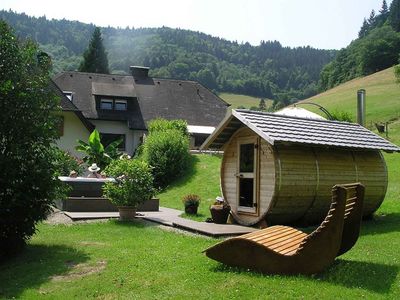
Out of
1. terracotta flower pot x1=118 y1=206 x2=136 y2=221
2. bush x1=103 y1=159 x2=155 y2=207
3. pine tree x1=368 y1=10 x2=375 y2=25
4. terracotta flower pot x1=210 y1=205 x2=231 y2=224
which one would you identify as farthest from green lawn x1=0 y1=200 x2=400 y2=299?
pine tree x1=368 y1=10 x2=375 y2=25

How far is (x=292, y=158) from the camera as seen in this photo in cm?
1314

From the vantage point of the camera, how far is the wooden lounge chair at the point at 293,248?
7.39 m

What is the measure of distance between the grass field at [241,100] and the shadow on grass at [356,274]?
105 meters

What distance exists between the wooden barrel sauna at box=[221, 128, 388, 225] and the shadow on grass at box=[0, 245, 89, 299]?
5.19 metres

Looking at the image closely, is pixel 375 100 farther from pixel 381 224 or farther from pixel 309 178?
pixel 309 178

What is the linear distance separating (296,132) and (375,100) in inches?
2208

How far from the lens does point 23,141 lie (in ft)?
35.7

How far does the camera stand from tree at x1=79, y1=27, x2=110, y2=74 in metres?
74.3

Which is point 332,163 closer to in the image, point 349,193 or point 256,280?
point 349,193

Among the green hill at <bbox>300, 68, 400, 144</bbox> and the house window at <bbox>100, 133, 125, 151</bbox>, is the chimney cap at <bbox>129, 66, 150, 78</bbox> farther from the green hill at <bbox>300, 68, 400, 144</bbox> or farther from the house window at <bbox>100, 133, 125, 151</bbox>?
→ the green hill at <bbox>300, 68, 400, 144</bbox>

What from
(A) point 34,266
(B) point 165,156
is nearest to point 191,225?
(A) point 34,266

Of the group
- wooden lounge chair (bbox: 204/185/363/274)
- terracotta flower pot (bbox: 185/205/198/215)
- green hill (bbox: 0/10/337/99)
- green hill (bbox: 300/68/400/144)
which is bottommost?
terracotta flower pot (bbox: 185/205/198/215)

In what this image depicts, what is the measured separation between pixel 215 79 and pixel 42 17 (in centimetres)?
4626

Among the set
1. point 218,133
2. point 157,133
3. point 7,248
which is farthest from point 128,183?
point 157,133
